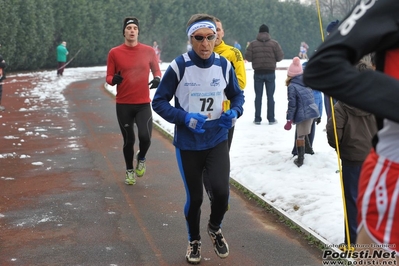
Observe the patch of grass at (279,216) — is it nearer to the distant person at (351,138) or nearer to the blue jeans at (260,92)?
the distant person at (351,138)

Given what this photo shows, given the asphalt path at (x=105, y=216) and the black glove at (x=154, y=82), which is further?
the black glove at (x=154, y=82)

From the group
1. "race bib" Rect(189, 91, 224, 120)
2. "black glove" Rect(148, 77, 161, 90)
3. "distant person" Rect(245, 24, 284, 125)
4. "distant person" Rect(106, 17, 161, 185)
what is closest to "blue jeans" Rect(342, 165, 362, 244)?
"race bib" Rect(189, 91, 224, 120)

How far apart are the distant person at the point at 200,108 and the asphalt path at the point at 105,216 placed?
0.85 meters

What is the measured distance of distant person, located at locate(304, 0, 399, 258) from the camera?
1883 mm

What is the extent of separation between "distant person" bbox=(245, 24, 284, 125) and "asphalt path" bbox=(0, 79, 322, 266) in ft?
8.41

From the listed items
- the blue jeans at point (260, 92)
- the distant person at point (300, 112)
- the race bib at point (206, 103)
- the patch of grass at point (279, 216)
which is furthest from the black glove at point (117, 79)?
the blue jeans at point (260, 92)

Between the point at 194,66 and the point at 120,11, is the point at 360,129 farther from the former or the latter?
the point at 120,11

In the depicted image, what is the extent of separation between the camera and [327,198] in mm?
7051

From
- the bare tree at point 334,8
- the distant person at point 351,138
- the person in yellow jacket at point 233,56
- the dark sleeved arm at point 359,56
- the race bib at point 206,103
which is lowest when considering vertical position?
the distant person at point 351,138

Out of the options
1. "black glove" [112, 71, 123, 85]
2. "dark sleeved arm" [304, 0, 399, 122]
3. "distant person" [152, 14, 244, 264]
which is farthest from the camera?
"black glove" [112, 71, 123, 85]

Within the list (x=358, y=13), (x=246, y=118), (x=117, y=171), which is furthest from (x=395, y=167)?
(x=246, y=118)

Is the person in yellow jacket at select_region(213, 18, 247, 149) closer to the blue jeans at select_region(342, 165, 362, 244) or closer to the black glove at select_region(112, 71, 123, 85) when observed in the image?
the black glove at select_region(112, 71, 123, 85)

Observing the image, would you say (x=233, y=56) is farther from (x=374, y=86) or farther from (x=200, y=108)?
(x=374, y=86)

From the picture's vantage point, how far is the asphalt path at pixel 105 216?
5559mm
